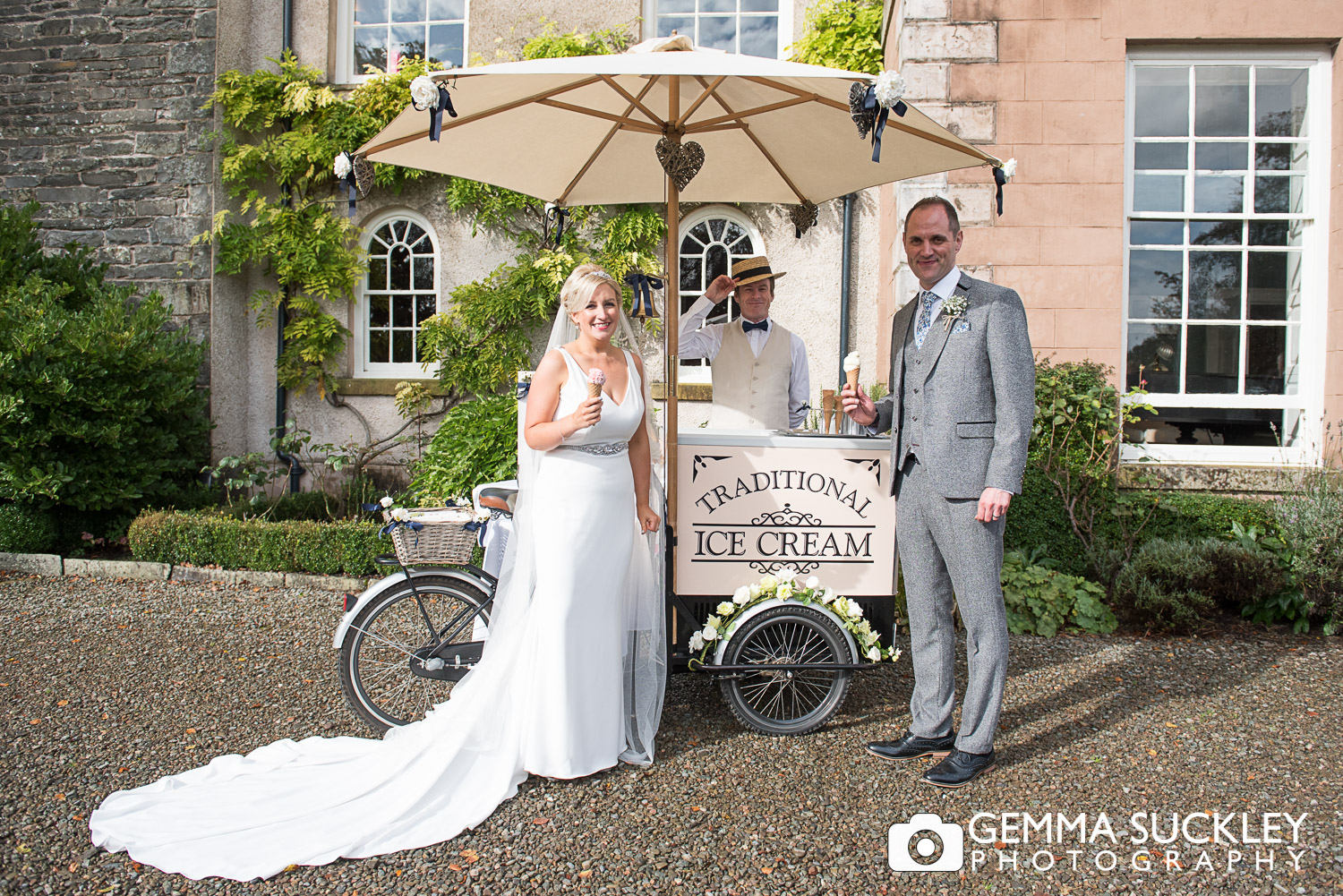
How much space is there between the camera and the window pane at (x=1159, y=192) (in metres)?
6.41

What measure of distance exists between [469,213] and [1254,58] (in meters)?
6.63

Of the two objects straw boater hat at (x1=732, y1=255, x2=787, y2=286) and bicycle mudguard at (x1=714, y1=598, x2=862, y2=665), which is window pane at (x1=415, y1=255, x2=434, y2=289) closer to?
straw boater hat at (x1=732, y1=255, x2=787, y2=286)

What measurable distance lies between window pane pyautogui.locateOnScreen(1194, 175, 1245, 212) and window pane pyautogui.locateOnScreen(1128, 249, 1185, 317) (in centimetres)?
41

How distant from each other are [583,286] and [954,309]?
1.37 m

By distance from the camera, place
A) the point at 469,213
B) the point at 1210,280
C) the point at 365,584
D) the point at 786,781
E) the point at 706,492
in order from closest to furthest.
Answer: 1. the point at 786,781
2. the point at 706,492
3. the point at 365,584
4. the point at 1210,280
5. the point at 469,213

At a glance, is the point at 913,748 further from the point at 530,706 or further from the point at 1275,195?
the point at 1275,195

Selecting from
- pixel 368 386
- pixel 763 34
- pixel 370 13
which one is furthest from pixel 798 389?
pixel 370 13

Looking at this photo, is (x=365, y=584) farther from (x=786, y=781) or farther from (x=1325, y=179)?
(x=1325, y=179)

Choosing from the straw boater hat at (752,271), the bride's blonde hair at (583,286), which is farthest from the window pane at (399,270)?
the bride's blonde hair at (583,286)

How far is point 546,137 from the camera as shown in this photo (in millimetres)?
4055

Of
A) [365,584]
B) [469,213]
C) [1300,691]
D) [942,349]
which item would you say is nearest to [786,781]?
[942,349]

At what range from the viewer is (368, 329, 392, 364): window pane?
28.6 feet

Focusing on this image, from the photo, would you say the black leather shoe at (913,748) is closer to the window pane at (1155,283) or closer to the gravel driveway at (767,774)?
the gravel driveway at (767,774)

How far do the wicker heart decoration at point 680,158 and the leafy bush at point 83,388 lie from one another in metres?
5.11
